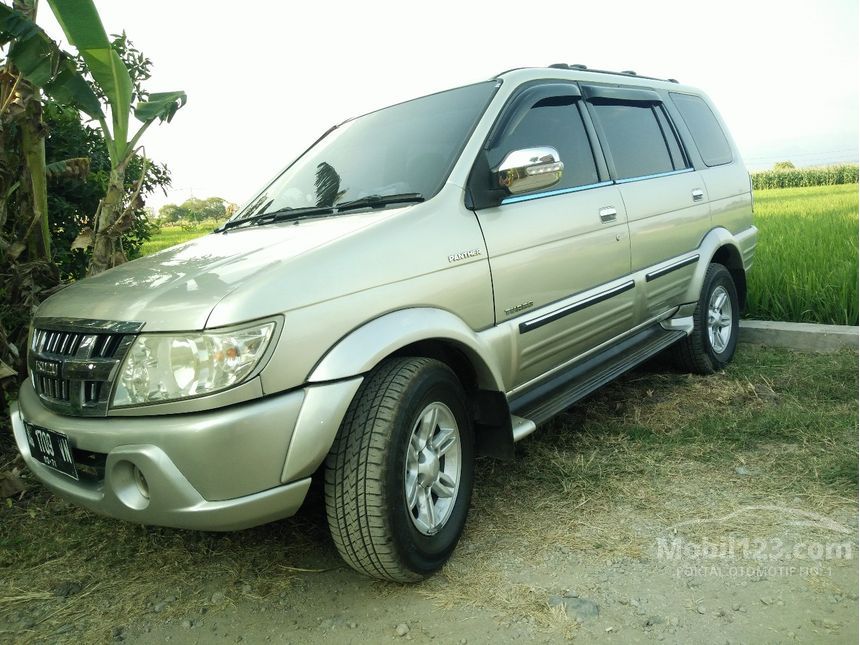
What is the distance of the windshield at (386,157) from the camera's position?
9.70ft

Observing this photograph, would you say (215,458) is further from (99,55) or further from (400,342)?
(99,55)

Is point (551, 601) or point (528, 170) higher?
point (528, 170)

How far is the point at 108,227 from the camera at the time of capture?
154 inches

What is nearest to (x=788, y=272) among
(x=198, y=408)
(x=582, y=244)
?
(x=582, y=244)

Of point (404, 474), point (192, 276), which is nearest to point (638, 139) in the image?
point (404, 474)

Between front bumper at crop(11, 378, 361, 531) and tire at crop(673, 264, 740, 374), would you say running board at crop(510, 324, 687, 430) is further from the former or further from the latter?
front bumper at crop(11, 378, 361, 531)

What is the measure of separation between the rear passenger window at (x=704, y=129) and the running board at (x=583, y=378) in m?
1.44

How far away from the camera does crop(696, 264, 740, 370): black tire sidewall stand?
14.7 ft

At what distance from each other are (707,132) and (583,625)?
155 inches

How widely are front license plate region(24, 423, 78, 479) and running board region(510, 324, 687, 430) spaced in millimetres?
1629

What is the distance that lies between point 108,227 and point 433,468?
8.49ft

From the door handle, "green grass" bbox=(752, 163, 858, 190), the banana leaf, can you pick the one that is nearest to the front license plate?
the banana leaf

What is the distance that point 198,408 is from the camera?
6.56 ft

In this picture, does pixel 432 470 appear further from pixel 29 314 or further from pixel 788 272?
pixel 788 272
